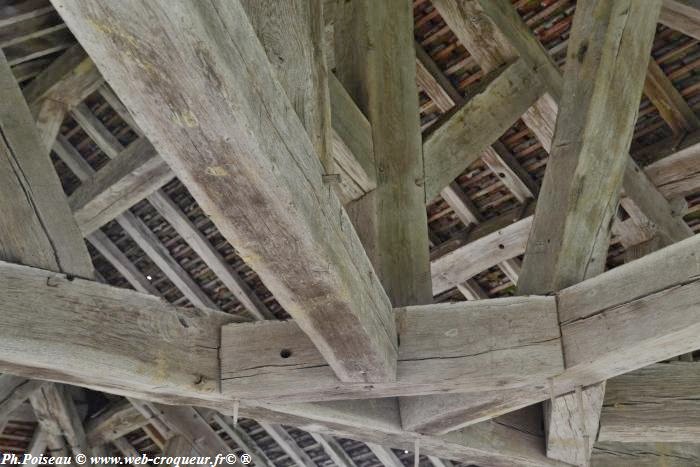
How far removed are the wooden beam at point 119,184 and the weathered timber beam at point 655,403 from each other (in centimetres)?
201

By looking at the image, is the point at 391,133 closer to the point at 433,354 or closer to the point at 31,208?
the point at 433,354

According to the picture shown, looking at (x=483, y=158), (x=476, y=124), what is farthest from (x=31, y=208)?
(x=483, y=158)

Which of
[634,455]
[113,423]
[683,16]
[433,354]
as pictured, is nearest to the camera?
[433,354]

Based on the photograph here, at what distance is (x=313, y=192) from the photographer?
1.43 meters

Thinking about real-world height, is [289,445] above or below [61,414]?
below

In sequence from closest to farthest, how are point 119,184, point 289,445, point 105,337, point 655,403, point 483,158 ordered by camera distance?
1. point 105,337
2. point 655,403
3. point 483,158
4. point 119,184
5. point 289,445

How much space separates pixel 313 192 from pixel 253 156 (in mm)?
202

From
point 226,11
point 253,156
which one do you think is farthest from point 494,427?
point 226,11

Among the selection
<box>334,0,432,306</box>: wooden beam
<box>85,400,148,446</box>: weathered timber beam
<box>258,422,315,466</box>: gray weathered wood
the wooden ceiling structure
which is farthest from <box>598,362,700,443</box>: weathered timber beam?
<box>85,400,148,446</box>: weathered timber beam

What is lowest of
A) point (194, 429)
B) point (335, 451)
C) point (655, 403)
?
point (655, 403)

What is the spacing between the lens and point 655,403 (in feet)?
7.45

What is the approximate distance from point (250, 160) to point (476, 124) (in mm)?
1404

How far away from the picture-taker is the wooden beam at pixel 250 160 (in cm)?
105

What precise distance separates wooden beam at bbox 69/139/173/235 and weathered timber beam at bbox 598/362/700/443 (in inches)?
79.3
